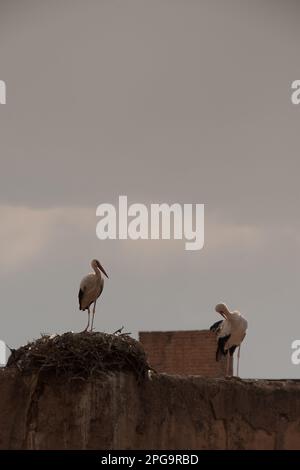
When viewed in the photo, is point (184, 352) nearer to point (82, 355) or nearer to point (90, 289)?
point (90, 289)

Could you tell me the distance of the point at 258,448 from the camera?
16828mm

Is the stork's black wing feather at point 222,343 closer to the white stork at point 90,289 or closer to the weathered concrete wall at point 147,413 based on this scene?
the white stork at point 90,289

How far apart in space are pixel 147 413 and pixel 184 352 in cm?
769

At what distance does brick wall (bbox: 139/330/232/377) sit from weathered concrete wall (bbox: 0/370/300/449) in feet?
20.9

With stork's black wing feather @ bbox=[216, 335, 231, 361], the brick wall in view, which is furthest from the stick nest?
the brick wall

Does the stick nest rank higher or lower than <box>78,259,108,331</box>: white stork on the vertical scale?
lower

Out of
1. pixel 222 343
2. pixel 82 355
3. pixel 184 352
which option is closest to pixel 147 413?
A: pixel 82 355

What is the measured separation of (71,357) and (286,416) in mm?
2651

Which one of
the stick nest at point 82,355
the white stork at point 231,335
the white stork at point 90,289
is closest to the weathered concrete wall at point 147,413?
the stick nest at point 82,355

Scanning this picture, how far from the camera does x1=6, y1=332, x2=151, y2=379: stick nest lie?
1605cm

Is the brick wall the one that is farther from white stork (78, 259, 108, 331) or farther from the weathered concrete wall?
the weathered concrete wall

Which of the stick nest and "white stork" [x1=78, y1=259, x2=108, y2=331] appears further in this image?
"white stork" [x1=78, y1=259, x2=108, y2=331]

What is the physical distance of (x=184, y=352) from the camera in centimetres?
2394
